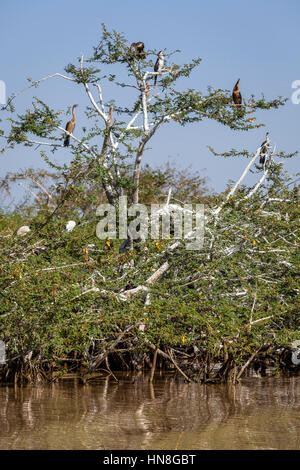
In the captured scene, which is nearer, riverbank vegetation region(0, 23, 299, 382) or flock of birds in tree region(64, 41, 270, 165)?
riverbank vegetation region(0, 23, 299, 382)

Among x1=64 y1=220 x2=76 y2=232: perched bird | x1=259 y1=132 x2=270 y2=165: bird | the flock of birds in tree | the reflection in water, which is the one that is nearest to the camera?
the reflection in water

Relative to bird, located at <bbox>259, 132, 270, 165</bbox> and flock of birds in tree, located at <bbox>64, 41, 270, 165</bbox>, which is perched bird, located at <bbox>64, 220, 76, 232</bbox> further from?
bird, located at <bbox>259, 132, 270, 165</bbox>

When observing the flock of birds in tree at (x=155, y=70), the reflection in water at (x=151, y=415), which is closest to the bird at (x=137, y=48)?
the flock of birds in tree at (x=155, y=70)

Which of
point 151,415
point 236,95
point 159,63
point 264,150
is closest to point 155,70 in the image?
point 159,63

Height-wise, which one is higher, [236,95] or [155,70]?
[155,70]

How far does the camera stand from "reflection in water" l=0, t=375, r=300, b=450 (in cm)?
612

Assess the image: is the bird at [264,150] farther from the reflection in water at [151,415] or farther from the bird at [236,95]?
the reflection in water at [151,415]

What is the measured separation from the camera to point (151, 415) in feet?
24.3

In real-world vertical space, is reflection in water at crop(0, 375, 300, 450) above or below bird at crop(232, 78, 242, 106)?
below

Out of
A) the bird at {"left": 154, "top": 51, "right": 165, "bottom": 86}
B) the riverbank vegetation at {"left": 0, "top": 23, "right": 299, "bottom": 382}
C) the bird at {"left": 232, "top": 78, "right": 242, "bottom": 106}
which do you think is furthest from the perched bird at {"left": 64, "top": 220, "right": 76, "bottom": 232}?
the bird at {"left": 232, "top": 78, "right": 242, "bottom": 106}

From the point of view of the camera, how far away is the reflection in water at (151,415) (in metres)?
6.12

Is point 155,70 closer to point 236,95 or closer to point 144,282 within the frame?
point 236,95

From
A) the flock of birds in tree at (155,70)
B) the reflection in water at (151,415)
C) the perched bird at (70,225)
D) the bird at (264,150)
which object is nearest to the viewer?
the reflection in water at (151,415)

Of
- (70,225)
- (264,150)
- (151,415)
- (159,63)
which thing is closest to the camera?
(151,415)
